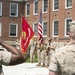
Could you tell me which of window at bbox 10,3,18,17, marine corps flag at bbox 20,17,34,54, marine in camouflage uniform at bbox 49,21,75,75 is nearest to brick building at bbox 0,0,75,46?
window at bbox 10,3,18,17

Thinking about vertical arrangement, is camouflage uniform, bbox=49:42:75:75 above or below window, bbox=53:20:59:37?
below

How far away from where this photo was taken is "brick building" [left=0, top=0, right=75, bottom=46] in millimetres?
30234

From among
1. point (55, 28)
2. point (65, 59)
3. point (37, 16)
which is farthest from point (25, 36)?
point (37, 16)

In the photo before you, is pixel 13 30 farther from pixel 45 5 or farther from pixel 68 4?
pixel 68 4

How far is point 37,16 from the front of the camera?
3597 centimetres

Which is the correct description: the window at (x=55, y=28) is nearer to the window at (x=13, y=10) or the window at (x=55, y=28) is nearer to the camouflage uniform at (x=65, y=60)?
the window at (x=13, y=10)

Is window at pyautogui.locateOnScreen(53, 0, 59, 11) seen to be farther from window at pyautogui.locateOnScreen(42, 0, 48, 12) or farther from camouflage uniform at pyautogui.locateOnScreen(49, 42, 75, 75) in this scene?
camouflage uniform at pyautogui.locateOnScreen(49, 42, 75, 75)

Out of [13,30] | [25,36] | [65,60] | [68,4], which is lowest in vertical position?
[65,60]

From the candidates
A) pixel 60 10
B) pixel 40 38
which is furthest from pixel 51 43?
pixel 60 10

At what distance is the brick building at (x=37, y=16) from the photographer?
30234 millimetres

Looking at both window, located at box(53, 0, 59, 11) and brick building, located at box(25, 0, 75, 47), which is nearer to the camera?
brick building, located at box(25, 0, 75, 47)

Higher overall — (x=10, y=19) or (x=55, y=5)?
(x=55, y=5)

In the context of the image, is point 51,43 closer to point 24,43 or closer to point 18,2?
point 24,43

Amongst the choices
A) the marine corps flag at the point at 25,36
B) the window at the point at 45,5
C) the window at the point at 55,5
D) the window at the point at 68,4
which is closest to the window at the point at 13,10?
the window at the point at 45,5
